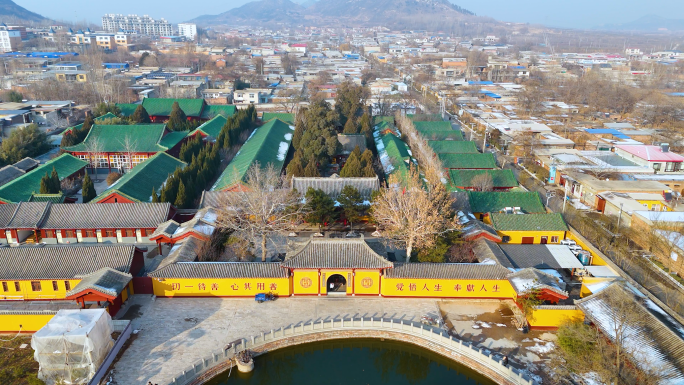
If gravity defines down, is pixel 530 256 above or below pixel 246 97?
below

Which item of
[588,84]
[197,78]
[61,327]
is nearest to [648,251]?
[61,327]

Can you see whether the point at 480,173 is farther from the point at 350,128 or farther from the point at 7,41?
the point at 7,41

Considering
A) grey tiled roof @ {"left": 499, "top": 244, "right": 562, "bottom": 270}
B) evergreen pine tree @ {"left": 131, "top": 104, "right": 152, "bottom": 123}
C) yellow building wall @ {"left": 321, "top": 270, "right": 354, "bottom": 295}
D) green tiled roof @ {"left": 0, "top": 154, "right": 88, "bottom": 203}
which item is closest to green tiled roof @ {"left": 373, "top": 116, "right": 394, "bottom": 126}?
evergreen pine tree @ {"left": 131, "top": 104, "right": 152, "bottom": 123}

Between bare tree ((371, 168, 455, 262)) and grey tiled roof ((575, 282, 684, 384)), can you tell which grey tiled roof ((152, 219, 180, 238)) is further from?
grey tiled roof ((575, 282, 684, 384))

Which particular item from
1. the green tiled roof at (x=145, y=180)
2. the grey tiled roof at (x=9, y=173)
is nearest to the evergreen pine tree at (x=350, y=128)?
the green tiled roof at (x=145, y=180)

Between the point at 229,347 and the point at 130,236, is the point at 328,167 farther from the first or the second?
the point at 229,347

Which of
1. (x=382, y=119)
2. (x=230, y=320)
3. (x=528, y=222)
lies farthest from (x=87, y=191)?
(x=382, y=119)

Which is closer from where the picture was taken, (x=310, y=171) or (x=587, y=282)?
(x=587, y=282)
